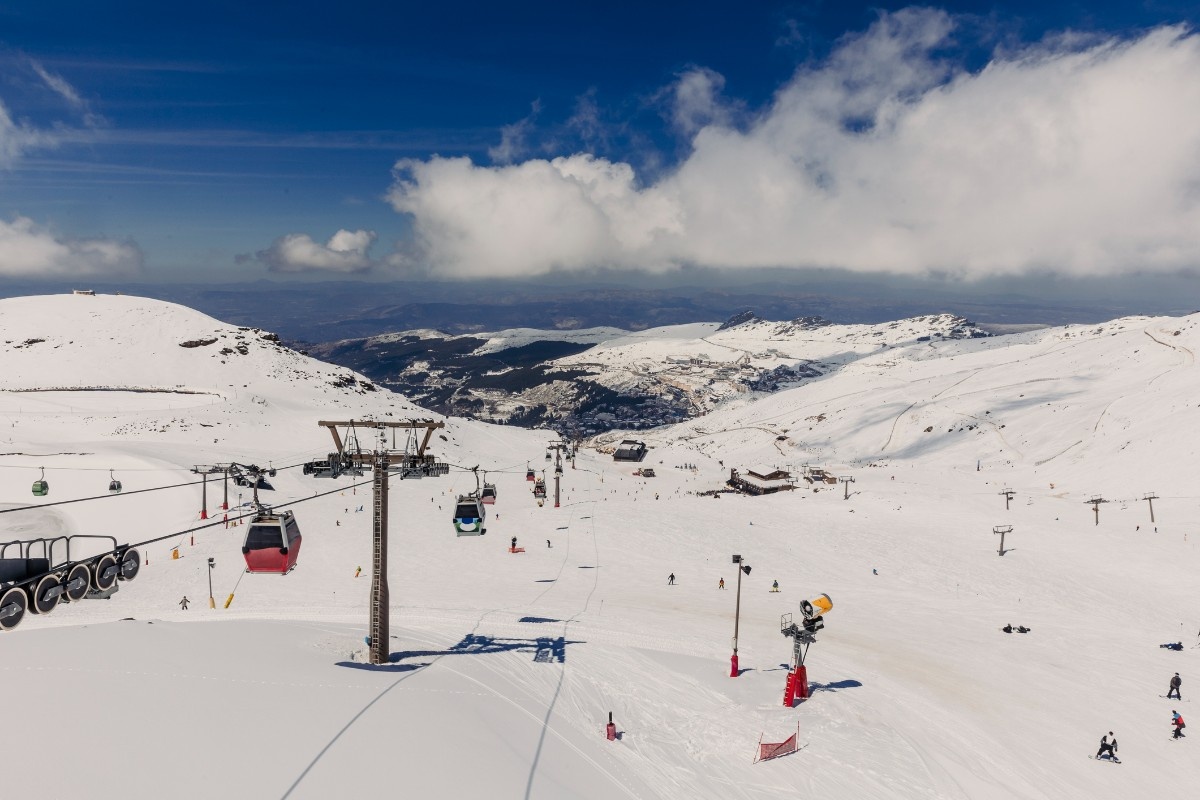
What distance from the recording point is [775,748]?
21.9 metres

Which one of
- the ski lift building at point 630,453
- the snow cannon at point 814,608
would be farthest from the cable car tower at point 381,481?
the ski lift building at point 630,453

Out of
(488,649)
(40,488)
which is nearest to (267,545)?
(488,649)

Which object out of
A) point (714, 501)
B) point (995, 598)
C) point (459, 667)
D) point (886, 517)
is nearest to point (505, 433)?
point (714, 501)

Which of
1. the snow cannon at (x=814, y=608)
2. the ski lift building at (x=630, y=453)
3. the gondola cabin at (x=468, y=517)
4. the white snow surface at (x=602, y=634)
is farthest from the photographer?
the ski lift building at (x=630, y=453)

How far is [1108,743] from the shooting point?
24.0 m

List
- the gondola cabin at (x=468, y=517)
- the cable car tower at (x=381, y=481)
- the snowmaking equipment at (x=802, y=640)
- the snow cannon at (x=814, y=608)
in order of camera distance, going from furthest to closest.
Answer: the gondola cabin at (x=468, y=517) → the snow cannon at (x=814, y=608) → the snowmaking equipment at (x=802, y=640) → the cable car tower at (x=381, y=481)

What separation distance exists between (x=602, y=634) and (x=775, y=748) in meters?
11.5

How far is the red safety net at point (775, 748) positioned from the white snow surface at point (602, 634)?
0.25 m

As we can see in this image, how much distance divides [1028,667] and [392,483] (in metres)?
59.5

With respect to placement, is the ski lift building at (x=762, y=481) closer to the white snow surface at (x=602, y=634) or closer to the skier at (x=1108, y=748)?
the white snow surface at (x=602, y=634)

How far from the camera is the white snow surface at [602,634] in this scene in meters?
15.3

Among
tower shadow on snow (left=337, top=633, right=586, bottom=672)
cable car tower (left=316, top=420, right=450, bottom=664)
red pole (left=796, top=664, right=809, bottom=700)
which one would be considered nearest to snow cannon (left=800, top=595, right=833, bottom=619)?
red pole (left=796, top=664, right=809, bottom=700)

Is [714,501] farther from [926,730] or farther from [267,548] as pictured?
[267,548]

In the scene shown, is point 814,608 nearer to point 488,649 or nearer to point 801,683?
point 801,683
